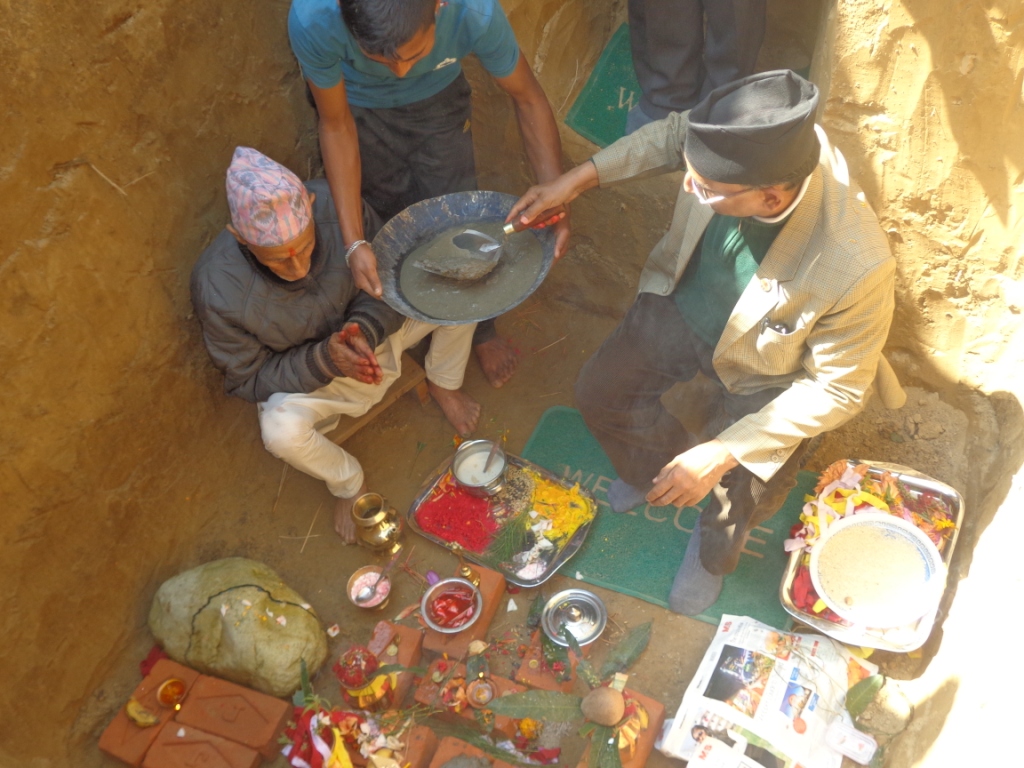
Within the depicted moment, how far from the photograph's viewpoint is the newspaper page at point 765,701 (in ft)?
8.20

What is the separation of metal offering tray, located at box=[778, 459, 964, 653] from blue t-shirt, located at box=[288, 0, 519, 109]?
2110mm

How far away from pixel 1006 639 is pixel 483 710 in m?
1.64

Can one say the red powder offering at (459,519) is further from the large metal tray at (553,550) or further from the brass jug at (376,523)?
the brass jug at (376,523)

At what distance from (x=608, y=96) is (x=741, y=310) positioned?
1.90 metres

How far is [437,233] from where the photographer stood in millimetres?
3195

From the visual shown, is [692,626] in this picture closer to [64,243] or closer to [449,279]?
[449,279]

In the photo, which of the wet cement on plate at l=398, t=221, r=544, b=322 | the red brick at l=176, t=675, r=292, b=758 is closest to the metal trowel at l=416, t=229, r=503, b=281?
the wet cement on plate at l=398, t=221, r=544, b=322

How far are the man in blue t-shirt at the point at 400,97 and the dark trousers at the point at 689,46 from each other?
684 millimetres

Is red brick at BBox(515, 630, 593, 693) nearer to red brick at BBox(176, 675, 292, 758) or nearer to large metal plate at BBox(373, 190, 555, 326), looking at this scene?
red brick at BBox(176, 675, 292, 758)

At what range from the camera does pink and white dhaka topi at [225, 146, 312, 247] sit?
269cm

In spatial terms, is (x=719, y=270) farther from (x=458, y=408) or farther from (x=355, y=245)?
(x=458, y=408)

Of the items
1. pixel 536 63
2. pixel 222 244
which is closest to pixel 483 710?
pixel 222 244

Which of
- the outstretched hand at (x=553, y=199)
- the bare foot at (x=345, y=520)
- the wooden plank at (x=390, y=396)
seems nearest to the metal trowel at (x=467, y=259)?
the outstretched hand at (x=553, y=199)

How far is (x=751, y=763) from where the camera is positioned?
2.47 meters
